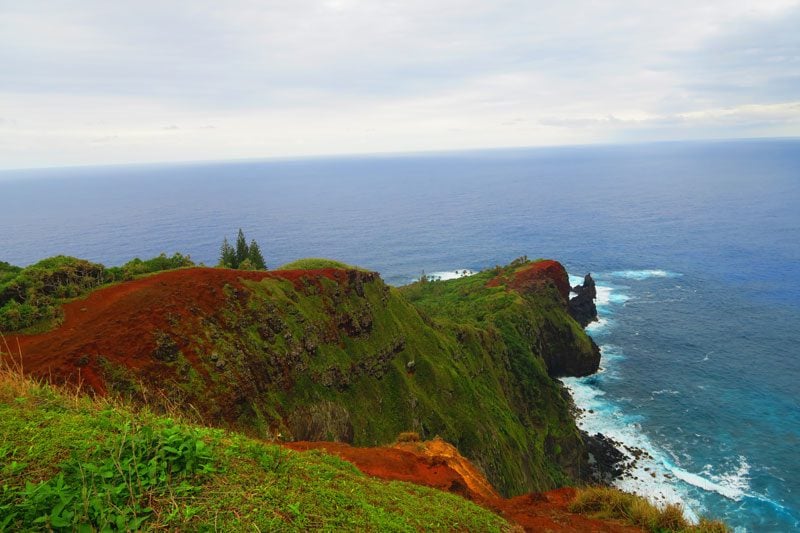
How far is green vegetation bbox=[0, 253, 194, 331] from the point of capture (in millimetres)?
30388

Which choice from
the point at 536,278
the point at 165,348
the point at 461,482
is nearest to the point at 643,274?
the point at 536,278

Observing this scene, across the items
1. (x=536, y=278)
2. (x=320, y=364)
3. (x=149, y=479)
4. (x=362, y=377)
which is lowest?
(x=536, y=278)

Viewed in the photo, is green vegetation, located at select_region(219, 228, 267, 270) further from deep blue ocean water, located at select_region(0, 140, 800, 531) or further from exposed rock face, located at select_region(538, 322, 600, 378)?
deep blue ocean water, located at select_region(0, 140, 800, 531)

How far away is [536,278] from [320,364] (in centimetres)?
6592

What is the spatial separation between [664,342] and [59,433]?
100 m

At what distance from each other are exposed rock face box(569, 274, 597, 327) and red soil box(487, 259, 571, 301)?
4.74 metres

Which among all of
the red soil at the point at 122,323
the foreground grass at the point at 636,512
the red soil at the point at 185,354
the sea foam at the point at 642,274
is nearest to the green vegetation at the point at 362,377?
the red soil at the point at 122,323

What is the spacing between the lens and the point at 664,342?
8819 cm

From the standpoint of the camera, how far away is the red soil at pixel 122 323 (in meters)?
26.6

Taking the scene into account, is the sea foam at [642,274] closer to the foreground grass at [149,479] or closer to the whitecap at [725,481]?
the whitecap at [725,481]

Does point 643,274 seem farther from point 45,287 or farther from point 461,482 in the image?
point 45,287

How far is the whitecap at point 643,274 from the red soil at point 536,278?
39.1m

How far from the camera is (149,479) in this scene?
30.3ft

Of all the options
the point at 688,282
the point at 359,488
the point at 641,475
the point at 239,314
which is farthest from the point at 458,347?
the point at 688,282
